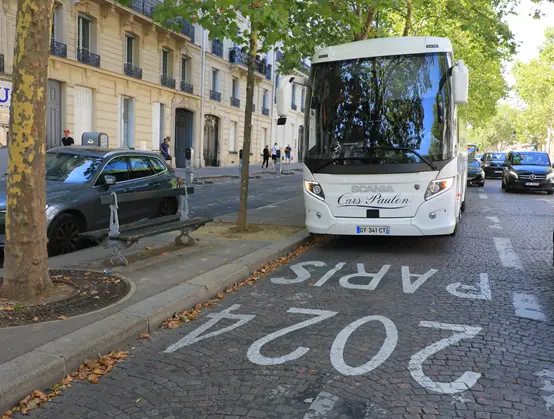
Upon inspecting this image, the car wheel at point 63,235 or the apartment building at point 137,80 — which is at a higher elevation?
the apartment building at point 137,80

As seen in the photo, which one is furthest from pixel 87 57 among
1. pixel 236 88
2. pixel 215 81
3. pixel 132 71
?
pixel 236 88

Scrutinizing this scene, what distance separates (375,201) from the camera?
764 centimetres

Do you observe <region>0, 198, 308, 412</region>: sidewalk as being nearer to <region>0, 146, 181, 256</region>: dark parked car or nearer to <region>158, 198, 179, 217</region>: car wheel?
<region>0, 146, 181, 256</region>: dark parked car

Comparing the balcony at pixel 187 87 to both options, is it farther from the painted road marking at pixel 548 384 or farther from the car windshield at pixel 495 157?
the painted road marking at pixel 548 384

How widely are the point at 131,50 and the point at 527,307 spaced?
25351 mm

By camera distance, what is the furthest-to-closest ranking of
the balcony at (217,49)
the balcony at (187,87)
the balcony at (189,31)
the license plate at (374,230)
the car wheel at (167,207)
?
the balcony at (217,49)
the balcony at (187,87)
the balcony at (189,31)
the car wheel at (167,207)
the license plate at (374,230)

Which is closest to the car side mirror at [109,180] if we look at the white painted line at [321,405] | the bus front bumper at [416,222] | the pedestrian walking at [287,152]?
the bus front bumper at [416,222]

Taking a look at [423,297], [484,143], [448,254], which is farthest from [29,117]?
[484,143]

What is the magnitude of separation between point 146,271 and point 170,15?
3.90 meters

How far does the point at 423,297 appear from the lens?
551 cm

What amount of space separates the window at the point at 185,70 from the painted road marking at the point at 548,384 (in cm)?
3004

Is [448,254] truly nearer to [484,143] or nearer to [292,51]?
[292,51]

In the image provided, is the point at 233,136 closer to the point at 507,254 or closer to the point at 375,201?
the point at 375,201

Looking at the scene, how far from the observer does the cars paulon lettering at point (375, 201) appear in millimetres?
7549
